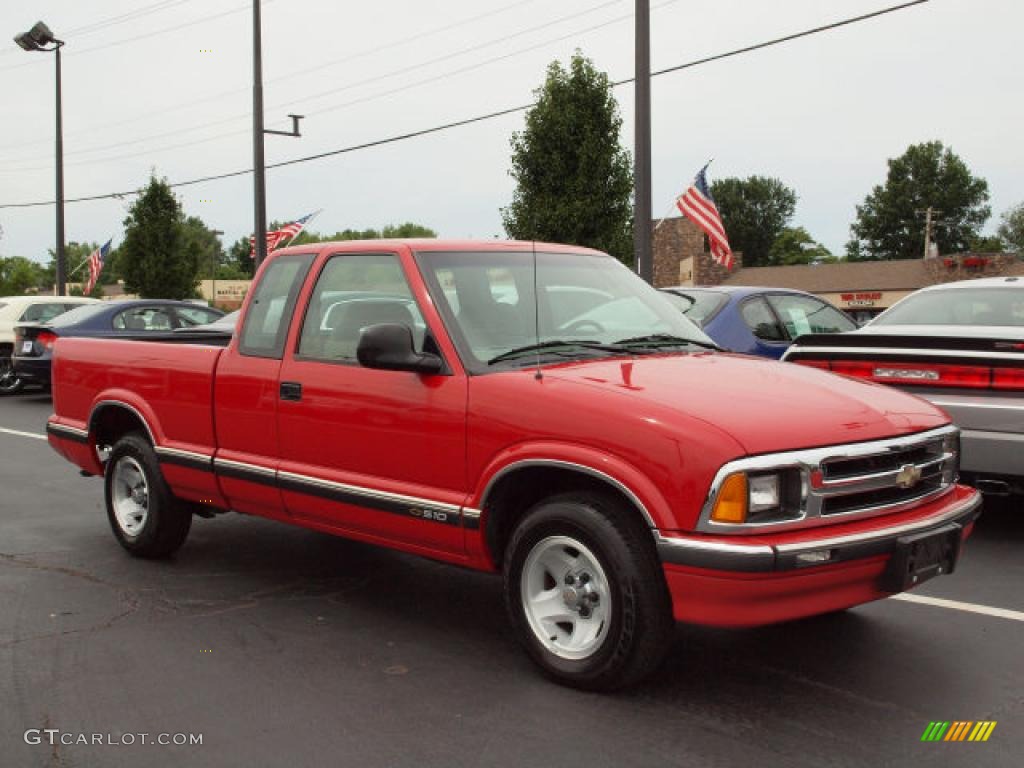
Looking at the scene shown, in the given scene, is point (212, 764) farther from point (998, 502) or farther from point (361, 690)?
point (998, 502)

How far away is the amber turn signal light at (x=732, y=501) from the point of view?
3551 millimetres

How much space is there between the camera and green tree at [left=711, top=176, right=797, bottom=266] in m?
107

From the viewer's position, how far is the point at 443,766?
340 centimetres

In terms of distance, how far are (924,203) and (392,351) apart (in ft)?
311

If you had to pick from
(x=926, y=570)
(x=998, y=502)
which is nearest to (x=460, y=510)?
(x=926, y=570)

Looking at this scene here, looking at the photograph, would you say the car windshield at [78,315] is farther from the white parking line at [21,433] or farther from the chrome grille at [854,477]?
the chrome grille at [854,477]

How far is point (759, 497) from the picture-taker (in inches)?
142

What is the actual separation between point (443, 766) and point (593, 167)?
16.6 m

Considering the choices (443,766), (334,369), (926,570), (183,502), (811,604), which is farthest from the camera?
(183,502)

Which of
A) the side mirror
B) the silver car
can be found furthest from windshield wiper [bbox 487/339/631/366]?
the silver car

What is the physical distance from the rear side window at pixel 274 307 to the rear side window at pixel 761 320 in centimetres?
541

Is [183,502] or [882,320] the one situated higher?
[882,320]

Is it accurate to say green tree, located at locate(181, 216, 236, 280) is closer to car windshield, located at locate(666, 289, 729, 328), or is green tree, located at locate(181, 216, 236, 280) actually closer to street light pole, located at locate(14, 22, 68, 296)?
street light pole, located at locate(14, 22, 68, 296)

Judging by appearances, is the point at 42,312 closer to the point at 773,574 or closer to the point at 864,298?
the point at 773,574
